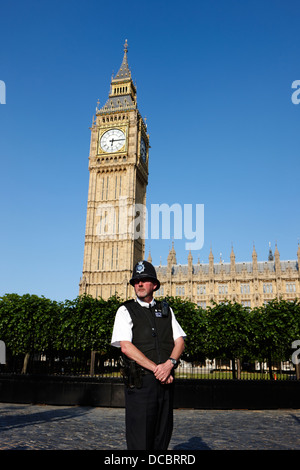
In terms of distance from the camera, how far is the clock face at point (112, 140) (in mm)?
61969

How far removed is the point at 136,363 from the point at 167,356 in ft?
1.18

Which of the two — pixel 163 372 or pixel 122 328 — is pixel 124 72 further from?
pixel 163 372

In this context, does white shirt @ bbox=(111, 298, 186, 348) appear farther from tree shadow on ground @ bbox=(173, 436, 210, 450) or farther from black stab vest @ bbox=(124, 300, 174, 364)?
tree shadow on ground @ bbox=(173, 436, 210, 450)

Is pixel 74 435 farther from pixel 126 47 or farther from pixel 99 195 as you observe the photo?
pixel 126 47

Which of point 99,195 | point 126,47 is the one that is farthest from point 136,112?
point 126,47

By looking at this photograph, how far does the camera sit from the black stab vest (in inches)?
145

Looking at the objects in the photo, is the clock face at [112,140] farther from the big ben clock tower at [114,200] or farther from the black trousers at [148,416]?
the black trousers at [148,416]

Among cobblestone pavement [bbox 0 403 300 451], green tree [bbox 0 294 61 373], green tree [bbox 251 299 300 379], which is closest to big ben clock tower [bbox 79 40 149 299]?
green tree [bbox 0 294 61 373]

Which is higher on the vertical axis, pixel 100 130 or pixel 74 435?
pixel 100 130

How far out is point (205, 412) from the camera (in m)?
12.0

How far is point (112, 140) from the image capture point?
6244cm

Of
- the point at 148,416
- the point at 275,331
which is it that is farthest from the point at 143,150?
the point at 148,416

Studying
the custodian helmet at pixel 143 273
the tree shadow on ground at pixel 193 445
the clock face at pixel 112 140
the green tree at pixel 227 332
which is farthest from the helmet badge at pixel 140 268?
the clock face at pixel 112 140
